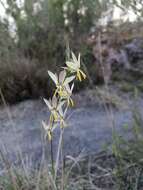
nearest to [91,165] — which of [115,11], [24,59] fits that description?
[24,59]

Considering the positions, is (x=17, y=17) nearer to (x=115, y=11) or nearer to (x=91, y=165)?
(x=115, y=11)

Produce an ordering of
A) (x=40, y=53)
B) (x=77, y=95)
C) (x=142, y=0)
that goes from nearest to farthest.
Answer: (x=142, y=0) < (x=77, y=95) < (x=40, y=53)

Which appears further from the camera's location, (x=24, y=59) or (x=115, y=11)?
(x=115, y=11)

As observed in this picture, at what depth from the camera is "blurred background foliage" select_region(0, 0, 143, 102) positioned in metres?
3.78

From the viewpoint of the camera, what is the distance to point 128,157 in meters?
2.06

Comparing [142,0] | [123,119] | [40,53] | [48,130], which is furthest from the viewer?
[40,53]

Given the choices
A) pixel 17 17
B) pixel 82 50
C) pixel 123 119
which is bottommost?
pixel 123 119

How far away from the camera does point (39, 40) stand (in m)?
4.20

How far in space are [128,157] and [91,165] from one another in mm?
228

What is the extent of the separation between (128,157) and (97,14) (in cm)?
252

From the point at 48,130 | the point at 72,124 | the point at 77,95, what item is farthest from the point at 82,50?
the point at 48,130

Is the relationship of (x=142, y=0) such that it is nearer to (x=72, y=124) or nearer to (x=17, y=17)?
(x=72, y=124)

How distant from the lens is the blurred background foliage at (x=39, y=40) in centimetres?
378

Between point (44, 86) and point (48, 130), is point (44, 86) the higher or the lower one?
the lower one
